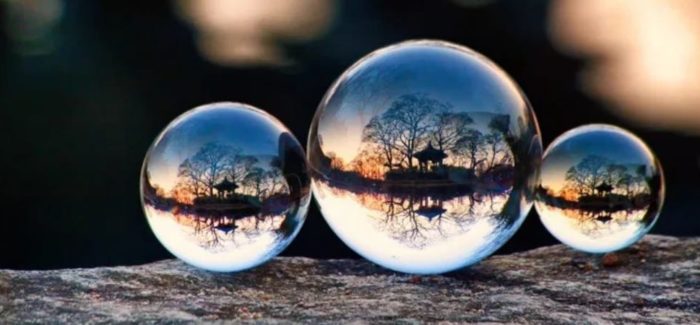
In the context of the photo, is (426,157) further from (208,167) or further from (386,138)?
(208,167)

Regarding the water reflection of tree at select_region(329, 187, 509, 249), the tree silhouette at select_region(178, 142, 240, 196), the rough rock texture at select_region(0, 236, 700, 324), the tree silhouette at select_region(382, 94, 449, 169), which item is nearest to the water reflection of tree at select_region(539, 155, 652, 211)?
the rough rock texture at select_region(0, 236, 700, 324)

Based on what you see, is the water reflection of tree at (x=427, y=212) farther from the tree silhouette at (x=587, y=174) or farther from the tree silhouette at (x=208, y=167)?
the tree silhouette at (x=587, y=174)

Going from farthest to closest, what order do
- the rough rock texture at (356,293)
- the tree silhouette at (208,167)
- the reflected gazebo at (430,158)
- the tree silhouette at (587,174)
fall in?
the tree silhouette at (587,174)
the tree silhouette at (208,167)
the rough rock texture at (356,293)
the reflected gazebo at (430,158)

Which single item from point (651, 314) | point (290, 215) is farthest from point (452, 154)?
point (651, 314)

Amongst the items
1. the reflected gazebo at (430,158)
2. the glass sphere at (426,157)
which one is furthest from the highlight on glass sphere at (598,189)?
the reflected gazebo at (430,158)

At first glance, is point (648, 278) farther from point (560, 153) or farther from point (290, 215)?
point (290, 215)

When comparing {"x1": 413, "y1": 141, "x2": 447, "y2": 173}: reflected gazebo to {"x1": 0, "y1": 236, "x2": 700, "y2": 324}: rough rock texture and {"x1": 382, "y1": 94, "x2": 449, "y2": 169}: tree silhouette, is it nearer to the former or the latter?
{"x1": 382, "y1": 94, "x2": 449, "y2": 169}: tree silhouette

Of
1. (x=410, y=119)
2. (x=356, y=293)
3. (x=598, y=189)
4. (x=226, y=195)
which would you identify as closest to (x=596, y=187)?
(x=598, y=189)
